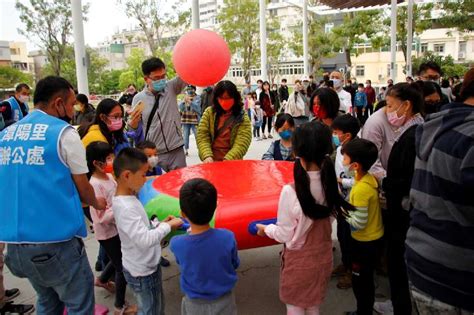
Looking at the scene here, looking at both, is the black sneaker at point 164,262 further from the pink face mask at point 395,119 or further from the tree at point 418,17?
the tree at point 418,17

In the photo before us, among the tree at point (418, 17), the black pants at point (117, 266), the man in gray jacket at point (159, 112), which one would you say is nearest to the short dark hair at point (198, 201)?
Result: the black pants at point (117, 266)

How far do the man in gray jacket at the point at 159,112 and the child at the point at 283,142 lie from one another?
1025 mm

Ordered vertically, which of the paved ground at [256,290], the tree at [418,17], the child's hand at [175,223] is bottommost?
the paved ground at [256,290]

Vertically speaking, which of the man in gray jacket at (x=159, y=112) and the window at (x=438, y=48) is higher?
the window at (x=438, y=48)

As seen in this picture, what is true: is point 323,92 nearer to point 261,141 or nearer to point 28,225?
point 28,225

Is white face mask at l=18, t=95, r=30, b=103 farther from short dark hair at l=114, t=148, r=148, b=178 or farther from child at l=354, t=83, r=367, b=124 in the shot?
child at l=354, t=83, r=367, b=124

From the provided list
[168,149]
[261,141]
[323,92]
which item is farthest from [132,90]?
[323,92]

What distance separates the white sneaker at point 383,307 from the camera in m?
3.13

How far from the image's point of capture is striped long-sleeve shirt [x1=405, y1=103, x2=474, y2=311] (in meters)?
1.58

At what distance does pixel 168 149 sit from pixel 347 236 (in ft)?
6.91

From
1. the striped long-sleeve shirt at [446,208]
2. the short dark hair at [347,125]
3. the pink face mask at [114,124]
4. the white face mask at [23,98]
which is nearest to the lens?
the striped long-sleeve shirt at [446,208]

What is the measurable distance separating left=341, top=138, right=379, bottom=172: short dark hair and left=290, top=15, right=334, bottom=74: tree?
29.9 metres

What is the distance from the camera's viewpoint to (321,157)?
2.41 meters

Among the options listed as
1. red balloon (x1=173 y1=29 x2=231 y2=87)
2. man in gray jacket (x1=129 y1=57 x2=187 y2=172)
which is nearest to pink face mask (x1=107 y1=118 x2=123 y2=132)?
man in gray jacket (x1=129 y1=57 x2=187 y2=172)
